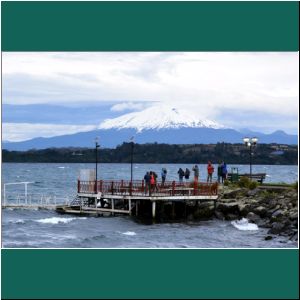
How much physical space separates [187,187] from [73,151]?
47.0 m

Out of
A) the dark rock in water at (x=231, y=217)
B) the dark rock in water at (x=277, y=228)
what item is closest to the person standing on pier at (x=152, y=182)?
the dark rock in water at (x=231, y=217)

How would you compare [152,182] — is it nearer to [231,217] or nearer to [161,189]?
[161,189]

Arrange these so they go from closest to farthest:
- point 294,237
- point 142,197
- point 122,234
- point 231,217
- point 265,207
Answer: point 294,237, point 122,234, point 265,207, point 231,217, point 142,197

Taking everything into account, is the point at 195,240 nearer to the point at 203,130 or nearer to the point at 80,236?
the point at 80,236

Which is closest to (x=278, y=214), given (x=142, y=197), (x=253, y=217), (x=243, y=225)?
(x=253, y=217)

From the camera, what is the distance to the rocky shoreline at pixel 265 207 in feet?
96.8

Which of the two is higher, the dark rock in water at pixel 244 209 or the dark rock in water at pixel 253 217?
the dark rock in water at pixel 244 209

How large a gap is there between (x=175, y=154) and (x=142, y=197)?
49127 millimetres

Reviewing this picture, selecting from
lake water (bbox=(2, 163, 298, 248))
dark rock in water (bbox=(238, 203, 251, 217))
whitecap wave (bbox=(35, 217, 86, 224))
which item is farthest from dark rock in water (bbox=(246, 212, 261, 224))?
whitecap wave (bbox=(35, 217, 86, 224))

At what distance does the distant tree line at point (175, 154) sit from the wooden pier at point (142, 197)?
28.6 metres

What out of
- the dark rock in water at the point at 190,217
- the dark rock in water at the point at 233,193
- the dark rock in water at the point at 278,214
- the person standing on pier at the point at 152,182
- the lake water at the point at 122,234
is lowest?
the lake water at the point at 122,234

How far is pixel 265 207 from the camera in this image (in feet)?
109

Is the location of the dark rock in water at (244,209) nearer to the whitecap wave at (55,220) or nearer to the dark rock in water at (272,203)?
the dark rock in water at (272,203)

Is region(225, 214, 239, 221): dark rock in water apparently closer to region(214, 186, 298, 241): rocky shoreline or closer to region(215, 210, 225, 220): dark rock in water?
region(214, 186, 298, 241): rocky shoreline
